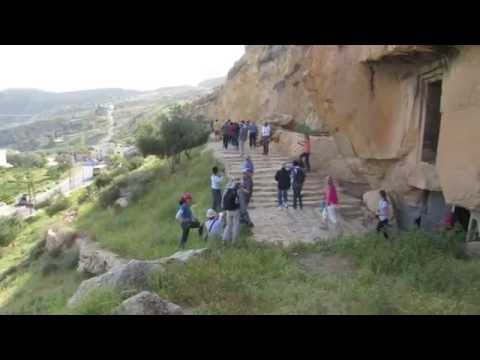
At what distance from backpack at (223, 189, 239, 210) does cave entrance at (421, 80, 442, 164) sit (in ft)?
15.2

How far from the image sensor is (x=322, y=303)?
5.52 m

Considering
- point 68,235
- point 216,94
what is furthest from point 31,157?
point 68,235

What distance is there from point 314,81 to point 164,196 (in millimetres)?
9557

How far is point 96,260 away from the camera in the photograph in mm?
13969

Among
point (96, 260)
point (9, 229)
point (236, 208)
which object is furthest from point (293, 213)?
point (9, 229)

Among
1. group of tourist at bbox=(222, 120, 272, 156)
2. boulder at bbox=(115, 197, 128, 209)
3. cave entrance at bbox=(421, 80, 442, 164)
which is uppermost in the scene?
cave entrance at bbox=(421, 80, 442, 164)

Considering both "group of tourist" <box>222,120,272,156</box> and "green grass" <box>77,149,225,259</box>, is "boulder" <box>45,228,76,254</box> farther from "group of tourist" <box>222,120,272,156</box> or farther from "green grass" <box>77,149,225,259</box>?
"group of tourist" <box>222,120,272,156</box>

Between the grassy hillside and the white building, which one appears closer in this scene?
the grassy hillside

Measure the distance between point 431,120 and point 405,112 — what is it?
617mm

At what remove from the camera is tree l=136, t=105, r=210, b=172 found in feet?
72.6

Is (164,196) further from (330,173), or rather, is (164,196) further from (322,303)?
(322,303)

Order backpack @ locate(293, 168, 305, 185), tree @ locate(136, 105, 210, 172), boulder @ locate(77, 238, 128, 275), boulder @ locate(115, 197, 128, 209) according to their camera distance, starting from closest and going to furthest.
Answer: backpack @ locate(293, 168, 305, 185) → boulder @ locate(77, 238, 128, 275) → boulder @ locate(115, 197, 128, 209) → tree @ locate(136, 105, 210, 172)

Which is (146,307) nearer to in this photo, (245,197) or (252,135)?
(245,197)

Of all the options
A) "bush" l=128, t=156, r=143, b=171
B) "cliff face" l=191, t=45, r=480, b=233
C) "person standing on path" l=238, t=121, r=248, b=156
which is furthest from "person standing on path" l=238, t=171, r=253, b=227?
"bush" l=128, t=156, r=143, b=171
